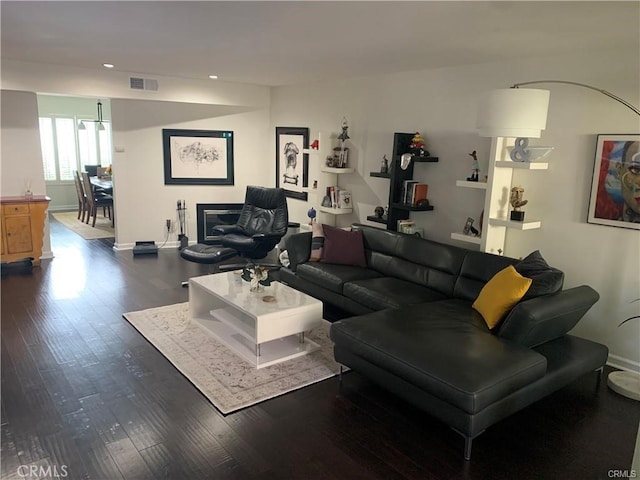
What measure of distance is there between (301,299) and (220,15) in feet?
6.89

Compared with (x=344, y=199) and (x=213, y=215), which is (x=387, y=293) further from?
(x=213, y=215)

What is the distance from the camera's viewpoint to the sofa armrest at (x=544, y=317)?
293 centimetres

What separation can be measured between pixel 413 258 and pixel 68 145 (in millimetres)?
8206

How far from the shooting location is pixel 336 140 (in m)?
5.96

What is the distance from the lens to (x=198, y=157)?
7059 mm

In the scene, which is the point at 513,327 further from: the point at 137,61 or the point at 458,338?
the point at 137,61

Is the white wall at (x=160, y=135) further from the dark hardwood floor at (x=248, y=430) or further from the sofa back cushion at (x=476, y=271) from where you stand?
the sofa back cushion at (x=476, y=271)

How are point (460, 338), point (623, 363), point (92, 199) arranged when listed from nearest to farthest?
point (460, 338)
point (623, 363)
point (92, 199)

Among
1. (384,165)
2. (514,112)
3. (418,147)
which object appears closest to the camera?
(514,112)

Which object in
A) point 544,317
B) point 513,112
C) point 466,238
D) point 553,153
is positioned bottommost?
point 544,317

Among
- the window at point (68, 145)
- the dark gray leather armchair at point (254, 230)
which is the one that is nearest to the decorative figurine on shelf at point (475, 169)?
the dark gray leather armchair at point (254, 230)

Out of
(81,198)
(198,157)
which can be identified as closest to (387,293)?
(198,157)

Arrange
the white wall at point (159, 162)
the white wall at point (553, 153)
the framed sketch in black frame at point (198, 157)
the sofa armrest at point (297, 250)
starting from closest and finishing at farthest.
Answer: the white wall at point (553, 153)
the sofa armrest at point (297, 250)
the white wall at point (159, 162)
the framed sketch in black frame at point (198, 157)

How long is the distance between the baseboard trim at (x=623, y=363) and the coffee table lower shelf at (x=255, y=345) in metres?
2.29
